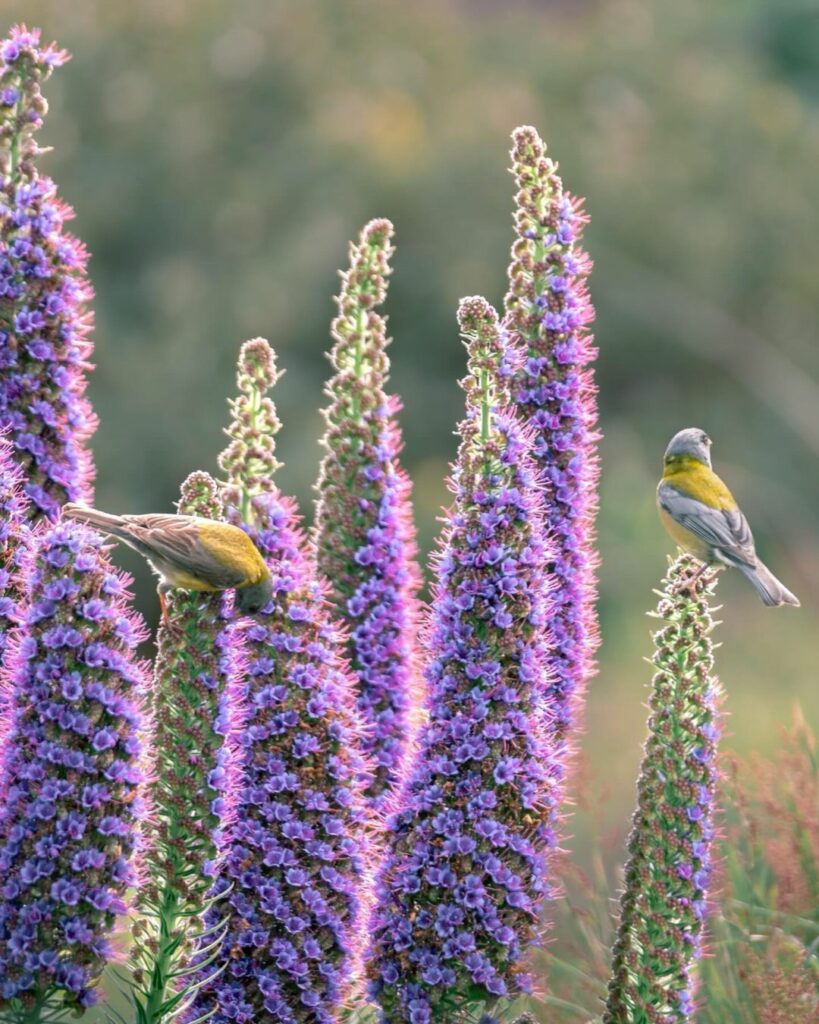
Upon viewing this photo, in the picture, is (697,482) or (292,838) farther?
(697,482)

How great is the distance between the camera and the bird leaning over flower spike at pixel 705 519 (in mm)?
5586

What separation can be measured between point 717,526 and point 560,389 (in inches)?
25.8

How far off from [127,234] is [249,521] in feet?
79.4

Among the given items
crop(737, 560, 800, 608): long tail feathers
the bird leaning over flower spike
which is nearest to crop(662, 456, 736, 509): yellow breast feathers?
the bird leaning over flower spike

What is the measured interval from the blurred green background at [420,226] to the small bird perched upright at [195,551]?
1885cm

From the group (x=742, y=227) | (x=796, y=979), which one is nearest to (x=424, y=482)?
(x=742, y=227)

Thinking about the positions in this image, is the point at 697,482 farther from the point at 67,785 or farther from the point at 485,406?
the point at 67,785

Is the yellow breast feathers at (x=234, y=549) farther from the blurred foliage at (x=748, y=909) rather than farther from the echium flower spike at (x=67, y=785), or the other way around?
the blurred foliage at (x=748, y=909)

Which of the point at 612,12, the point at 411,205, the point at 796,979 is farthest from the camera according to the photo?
the point at 612,12

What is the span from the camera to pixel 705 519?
565 centimetres

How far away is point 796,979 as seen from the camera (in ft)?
18.2

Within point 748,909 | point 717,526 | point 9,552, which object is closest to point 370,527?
point 717,526

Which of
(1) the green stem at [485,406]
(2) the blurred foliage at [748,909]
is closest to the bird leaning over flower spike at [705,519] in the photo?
(1) the green stem at [485,406]

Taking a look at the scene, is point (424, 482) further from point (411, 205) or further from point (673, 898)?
point (673, 898)
